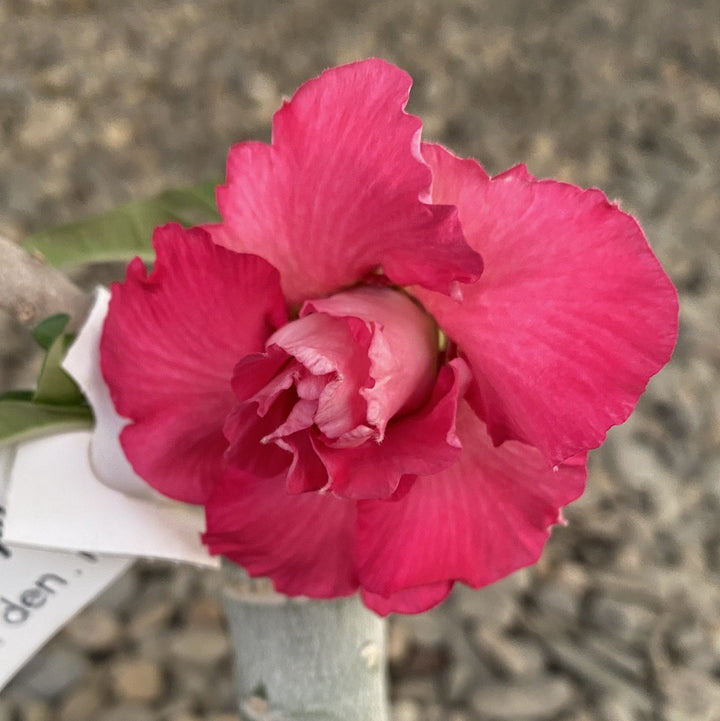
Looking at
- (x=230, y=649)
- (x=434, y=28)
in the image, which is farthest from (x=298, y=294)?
(x=434, y=28)

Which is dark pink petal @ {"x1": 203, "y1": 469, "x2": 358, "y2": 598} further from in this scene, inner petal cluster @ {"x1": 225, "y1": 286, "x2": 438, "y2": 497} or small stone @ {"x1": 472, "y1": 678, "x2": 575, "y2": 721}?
small stone @ {"x1": 472, "y1": 678, "x2": 575, "y2": 721}

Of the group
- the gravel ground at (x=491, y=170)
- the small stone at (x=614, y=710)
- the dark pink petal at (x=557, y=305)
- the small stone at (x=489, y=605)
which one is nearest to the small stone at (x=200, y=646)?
the gravel ground at (x=491, y=170)

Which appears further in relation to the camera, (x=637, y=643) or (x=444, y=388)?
(x=637, y=643)

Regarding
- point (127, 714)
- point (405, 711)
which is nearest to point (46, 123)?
point (127, 714)

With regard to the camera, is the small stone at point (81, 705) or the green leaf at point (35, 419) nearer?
the green leaf at point (35, 419)

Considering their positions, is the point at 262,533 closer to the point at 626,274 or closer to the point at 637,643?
the point at 626,274

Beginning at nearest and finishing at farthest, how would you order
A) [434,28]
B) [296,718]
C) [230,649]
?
[296,718]
[230,649]
[434,28]

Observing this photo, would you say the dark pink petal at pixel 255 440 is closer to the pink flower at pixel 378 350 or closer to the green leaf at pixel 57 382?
the pink flower at pixel 378 350
